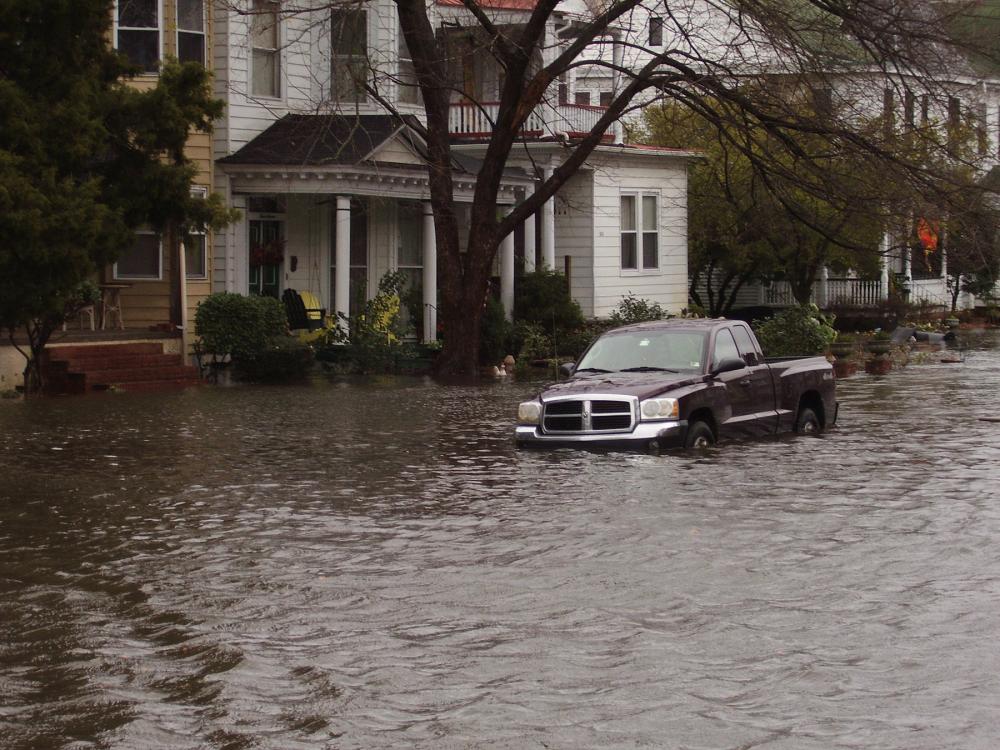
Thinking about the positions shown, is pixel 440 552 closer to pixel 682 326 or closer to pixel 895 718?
pixel 895 718

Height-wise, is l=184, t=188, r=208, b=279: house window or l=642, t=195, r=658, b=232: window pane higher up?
l=642, t=195, r=658, b=232: window pane

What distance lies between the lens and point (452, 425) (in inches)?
829

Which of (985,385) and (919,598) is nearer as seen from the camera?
(919,598)

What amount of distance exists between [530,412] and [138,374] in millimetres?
12656

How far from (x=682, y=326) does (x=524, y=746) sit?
1219 cm

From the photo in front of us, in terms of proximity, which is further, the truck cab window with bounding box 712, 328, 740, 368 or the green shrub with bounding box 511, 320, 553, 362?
the green shrub with bounding box 511, 320, 553, 362

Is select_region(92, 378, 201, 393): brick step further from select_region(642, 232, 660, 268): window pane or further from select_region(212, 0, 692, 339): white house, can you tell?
select_region(642, 232, 660, 268): window pane

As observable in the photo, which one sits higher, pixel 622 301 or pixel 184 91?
pixel 184 91

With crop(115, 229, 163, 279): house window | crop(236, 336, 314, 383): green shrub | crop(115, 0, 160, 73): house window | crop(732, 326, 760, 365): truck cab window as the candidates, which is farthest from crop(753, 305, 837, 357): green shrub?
crop(115, 0, 160, 73): house window

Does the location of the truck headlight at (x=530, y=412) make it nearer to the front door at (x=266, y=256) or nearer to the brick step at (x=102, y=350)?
the brick step at (x=102, y=350)

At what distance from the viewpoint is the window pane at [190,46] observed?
31094 millimetres

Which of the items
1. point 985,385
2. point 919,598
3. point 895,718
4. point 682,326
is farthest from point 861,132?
point 895,718

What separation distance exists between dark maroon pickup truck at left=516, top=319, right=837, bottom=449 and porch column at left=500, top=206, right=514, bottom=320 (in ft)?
55.9

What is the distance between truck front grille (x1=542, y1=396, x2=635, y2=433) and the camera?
54.4 feet
